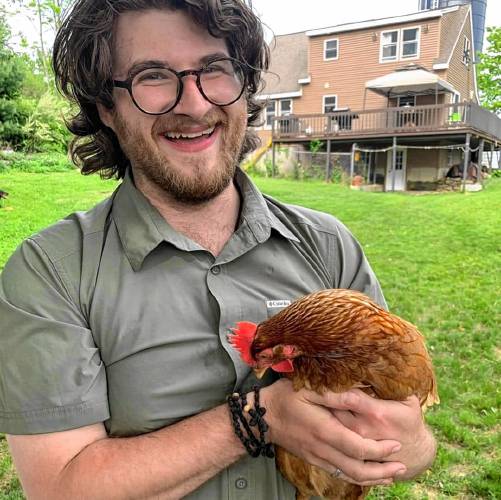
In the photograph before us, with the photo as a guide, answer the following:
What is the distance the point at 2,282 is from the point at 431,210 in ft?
38.2

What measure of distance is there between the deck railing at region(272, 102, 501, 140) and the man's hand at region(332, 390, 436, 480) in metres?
17.4

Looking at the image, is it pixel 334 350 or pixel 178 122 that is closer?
pixel 334 350

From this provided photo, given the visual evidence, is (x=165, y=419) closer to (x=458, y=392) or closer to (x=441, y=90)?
(x=458, y=392)

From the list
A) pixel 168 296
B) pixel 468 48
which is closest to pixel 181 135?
pixel 168 296

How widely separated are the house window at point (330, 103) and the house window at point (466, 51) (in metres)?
6.67

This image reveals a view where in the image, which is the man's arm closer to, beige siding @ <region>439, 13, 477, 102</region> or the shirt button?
the shirt button

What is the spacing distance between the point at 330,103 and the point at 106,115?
2300cm

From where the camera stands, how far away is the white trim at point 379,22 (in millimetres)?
20406

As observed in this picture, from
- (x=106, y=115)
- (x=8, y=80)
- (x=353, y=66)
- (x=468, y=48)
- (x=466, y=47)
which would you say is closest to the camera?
(x=106, y=115)

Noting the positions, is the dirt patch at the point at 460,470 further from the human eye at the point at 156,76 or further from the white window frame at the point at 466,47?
the white window frame at the point at 466,47

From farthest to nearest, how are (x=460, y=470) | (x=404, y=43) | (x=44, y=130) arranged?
(x=404, y=43) → (x=44, y=130) → (x=460, y=470)

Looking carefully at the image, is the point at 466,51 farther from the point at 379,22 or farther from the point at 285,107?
the point at 285,107

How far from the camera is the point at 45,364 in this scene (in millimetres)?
1396

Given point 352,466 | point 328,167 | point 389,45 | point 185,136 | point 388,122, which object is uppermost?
point 389,45
